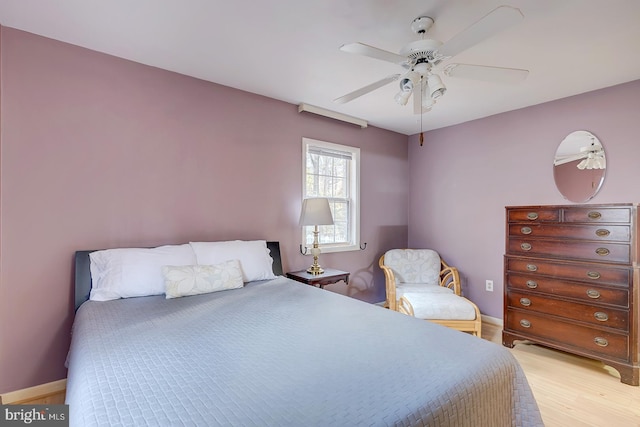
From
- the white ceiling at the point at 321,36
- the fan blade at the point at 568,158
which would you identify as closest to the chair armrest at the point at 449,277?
the fan blade at the point at 568,158

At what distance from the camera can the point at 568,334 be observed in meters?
2.54

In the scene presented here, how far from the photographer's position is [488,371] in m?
1.18

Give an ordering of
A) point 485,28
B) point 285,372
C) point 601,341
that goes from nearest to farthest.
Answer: point 285,372 < point 485,28 < point 601,341

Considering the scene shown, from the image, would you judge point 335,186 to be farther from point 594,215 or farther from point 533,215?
point 594,215

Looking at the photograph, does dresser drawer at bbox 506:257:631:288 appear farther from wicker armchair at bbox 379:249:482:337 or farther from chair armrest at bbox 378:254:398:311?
chair armrest at bbox 378:254:398:311

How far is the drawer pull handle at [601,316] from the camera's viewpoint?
237 centimetres

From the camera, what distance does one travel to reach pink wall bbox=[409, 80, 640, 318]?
9.02 ft

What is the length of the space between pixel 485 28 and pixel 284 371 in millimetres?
1680

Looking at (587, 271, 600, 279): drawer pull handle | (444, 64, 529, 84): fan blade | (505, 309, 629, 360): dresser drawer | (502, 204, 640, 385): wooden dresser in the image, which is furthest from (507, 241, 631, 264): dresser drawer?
(444, 64, 529, 84): fan blade

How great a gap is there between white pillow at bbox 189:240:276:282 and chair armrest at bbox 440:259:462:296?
2.10m

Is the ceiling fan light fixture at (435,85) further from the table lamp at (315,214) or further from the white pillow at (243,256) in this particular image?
the white pillow at (243,256)

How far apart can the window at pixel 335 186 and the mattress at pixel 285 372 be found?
6.28ft

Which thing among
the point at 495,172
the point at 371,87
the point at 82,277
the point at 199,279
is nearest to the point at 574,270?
the point at 495,172

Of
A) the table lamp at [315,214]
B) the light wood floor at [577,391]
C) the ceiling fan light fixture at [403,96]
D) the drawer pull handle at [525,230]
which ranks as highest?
the ceiling fan light fixture at [403,96]
